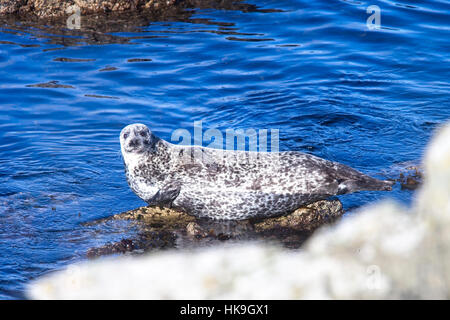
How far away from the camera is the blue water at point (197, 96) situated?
8799 millimetres

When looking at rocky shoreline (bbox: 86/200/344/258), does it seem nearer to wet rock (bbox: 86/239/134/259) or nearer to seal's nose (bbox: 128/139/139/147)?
wet rock (bbox: 86/239/134/259)

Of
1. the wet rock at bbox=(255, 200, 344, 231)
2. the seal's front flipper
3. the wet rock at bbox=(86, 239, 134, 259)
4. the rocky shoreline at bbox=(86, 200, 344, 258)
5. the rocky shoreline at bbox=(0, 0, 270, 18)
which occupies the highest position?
the rocky shoreline at bbox=(0, 0, 270, 18)

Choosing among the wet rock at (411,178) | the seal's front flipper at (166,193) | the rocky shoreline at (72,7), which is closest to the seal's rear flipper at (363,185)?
the wet rock at (411,178)

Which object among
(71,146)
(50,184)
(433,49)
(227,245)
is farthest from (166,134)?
(433,49)

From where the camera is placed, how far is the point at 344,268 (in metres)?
3.88

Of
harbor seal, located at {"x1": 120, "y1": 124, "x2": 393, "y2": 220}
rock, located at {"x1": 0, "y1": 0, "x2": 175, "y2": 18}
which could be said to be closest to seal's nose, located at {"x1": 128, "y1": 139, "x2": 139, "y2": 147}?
harbor seal, located at {"x1": 120, "y1": 124, "x2": 393, "y2": 220}

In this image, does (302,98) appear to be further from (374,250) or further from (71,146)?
(374,250)

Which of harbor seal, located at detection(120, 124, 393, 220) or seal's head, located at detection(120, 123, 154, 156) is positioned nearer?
harbor seal, located at detection(120, 124, 393, 220)

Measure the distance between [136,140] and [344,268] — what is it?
4.88 meters

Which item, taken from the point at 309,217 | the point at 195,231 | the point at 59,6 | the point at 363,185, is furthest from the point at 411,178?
the point at 59,6

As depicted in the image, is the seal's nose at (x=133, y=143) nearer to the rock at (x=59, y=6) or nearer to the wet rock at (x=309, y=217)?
the wet rock at (x=309, y=217)

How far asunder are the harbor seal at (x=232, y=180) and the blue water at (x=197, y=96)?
1.95 ft

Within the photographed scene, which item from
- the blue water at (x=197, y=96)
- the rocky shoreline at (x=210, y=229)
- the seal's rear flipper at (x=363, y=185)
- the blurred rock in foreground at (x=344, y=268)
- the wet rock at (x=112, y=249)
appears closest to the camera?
the blurred rock in foreground at (x=344, y=268)

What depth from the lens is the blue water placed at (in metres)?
8.80
